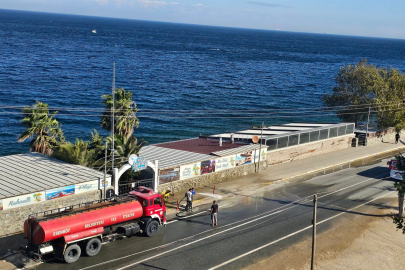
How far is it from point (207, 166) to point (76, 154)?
10.5 m

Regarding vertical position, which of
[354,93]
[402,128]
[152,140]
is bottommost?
[152,140]

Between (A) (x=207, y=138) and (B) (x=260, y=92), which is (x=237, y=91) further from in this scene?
(A) (x=207, y=138)

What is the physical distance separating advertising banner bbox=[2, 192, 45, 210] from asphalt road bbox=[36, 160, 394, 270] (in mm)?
4615

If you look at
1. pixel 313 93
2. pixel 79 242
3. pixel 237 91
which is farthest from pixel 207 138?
pixel 313 93

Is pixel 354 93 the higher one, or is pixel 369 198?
pixel 354 93

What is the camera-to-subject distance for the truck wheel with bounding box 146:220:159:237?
82.2 ft

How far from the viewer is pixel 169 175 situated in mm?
32938

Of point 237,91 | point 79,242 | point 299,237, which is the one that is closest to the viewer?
point 79,242

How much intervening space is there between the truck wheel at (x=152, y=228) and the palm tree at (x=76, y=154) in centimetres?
848

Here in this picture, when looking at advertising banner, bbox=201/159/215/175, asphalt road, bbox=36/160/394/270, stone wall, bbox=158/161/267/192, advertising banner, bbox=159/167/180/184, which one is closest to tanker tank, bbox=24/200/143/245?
asphalt road, bbox=36/160/394/270

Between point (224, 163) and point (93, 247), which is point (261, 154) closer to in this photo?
point (224, 163)

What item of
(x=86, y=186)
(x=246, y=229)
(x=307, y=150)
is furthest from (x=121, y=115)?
(x=307, y=150)

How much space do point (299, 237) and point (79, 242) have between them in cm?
1266

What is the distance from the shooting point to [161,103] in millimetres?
85812
